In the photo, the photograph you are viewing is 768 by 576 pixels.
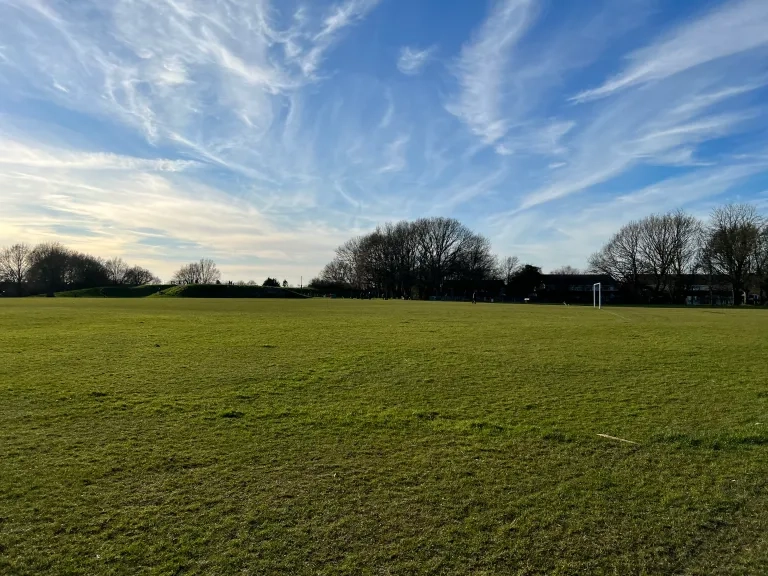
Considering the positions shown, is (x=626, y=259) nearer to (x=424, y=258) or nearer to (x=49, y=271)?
(x=424, y=258)

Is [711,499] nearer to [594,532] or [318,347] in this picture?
[594,532]

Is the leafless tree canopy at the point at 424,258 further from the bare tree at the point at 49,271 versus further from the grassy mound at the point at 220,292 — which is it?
the bare tree at the point at 49,271

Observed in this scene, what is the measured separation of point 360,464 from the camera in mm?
5930

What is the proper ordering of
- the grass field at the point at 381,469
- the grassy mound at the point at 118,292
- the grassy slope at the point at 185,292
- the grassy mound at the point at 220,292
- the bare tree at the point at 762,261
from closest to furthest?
the grass field at the point at 381,469, the bare tree at the point at 762,261, the grassy mound at the point at 220,292, the grassy slope at the point at 185,292, the grassy mound at the point at 118,292

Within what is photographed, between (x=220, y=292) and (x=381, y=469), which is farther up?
(x=220, y=292)

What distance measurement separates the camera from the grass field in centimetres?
392

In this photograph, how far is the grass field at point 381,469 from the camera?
3920 mm

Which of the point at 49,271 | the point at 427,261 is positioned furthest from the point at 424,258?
the point at 49,271

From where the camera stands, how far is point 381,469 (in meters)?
5.76

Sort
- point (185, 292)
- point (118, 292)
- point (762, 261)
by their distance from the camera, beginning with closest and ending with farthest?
point (762, 261) → point (185, 292) → point (118, 292)

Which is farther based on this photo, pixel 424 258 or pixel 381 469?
pixel 424 258

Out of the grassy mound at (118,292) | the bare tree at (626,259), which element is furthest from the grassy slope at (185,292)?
the bare tree at (626,259)

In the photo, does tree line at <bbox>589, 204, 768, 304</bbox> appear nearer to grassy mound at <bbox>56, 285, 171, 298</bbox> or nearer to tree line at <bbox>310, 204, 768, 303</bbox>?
tree line at <bbox>310, 204, 768, 303</bbox>

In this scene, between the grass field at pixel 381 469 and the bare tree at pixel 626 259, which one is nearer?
the grass field at pixel 381 469
